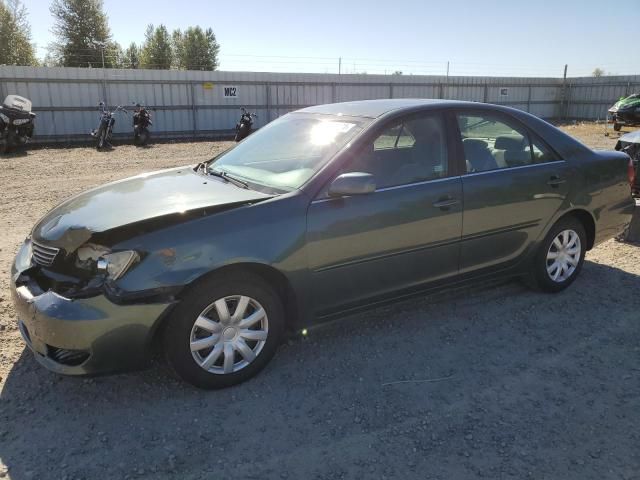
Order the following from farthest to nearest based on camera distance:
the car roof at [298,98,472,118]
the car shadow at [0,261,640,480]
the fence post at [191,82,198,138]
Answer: the fence post at [191,82,198,138]
the car roof at [298,98,472,118]
the car shadow at [0,261,640,480]

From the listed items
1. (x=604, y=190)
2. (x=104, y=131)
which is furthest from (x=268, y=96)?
(x=604, y=190)

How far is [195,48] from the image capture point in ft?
214

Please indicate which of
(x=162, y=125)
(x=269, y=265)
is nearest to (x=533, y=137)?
(x=269, y=265)

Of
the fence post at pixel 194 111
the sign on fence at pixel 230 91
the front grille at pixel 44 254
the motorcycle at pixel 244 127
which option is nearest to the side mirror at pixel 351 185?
the front grille at pixel 44 254

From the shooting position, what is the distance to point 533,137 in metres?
4.42

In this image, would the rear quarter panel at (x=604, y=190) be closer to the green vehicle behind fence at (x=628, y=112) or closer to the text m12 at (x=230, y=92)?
the text m12 at (x=230, y=92)

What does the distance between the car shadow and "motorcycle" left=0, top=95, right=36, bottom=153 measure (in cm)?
1203

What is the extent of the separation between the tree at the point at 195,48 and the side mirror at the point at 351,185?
210 ft

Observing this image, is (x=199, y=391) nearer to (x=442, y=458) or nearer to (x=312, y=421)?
(x=312, y=421)

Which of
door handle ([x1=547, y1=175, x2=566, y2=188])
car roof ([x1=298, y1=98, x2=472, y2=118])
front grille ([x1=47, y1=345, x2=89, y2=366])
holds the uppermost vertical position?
car roof ([x1=298, y1=98, x2=472, y2=118])

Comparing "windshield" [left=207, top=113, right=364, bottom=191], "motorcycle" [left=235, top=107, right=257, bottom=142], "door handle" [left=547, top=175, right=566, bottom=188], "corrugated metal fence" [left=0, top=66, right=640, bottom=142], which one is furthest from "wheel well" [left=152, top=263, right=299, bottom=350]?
"corrugated metal fence" [left=0, top=66, right=640, bottom=142]

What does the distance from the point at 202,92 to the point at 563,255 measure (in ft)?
54.6

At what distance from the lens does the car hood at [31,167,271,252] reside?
2992 mm

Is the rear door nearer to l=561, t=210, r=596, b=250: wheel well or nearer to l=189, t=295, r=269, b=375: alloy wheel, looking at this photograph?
A: l=561, t=210, r=596, b=250: wheel well
